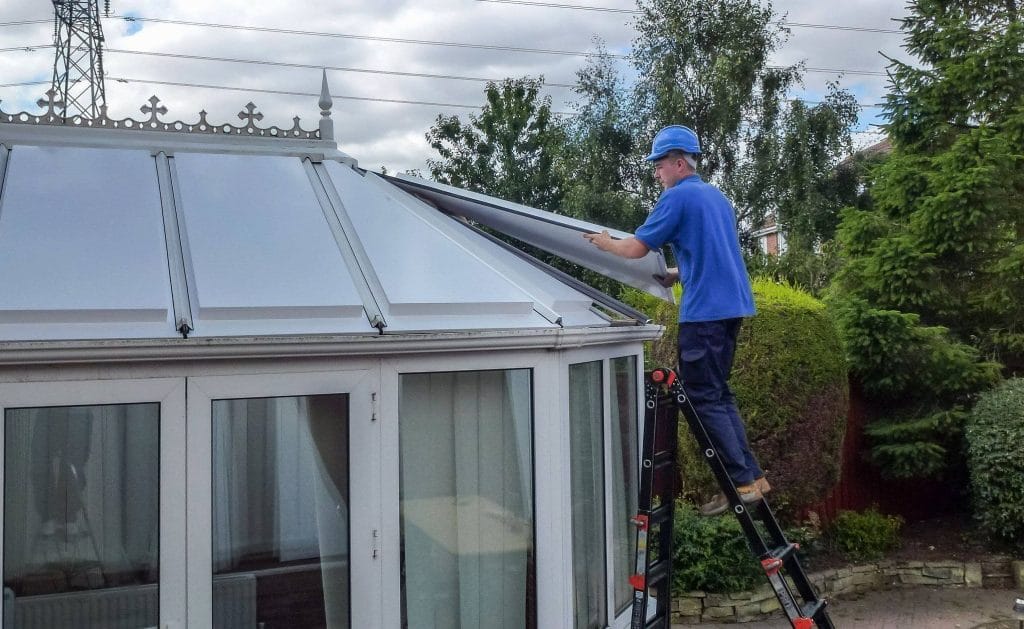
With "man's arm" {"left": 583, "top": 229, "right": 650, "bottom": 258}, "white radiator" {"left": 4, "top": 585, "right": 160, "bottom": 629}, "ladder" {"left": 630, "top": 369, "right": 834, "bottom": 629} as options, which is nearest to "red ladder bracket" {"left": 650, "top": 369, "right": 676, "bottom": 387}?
"ladder" {"left": 630, "top": 369, "right": 834, "bottom": 629}

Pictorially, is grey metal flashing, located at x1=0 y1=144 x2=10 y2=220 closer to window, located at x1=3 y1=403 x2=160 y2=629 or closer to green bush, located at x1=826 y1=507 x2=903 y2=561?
window, located at x1=3 y1=403 x2=160 y2=629

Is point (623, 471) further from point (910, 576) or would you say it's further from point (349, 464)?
point (910, 576)

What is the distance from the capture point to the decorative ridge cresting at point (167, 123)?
4719 millimetres

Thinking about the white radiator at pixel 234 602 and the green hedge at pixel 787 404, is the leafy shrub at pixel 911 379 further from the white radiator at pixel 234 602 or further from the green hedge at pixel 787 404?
the white radiator at pixel 234 602

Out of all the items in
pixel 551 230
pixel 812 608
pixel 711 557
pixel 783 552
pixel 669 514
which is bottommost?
pixel 711 557

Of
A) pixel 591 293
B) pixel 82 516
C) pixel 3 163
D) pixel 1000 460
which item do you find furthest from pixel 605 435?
pixel 1000 460

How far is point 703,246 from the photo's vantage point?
3.87 m

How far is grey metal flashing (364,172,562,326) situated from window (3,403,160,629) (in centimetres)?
175

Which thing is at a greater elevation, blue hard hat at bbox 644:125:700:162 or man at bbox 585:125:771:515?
Result: blue hard hat at bbox 644:125:700:162

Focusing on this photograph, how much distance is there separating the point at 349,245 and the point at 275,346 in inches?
36.0

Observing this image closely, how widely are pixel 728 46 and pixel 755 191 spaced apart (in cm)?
216

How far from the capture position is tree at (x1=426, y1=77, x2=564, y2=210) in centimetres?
1612

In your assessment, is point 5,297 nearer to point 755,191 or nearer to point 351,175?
point 351,175

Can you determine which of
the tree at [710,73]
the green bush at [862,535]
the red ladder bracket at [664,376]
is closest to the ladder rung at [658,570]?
the red ladder bracket at [664,376]
